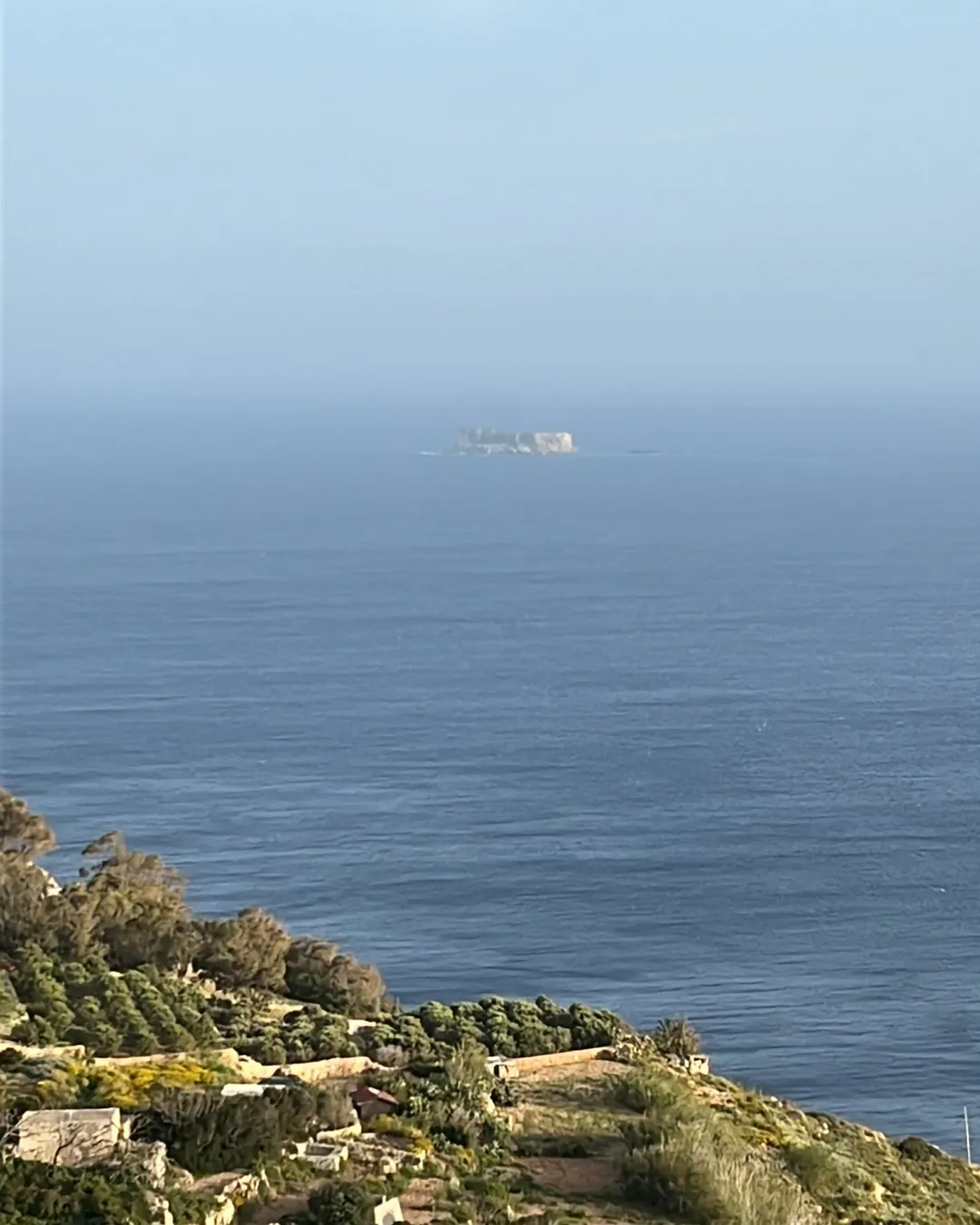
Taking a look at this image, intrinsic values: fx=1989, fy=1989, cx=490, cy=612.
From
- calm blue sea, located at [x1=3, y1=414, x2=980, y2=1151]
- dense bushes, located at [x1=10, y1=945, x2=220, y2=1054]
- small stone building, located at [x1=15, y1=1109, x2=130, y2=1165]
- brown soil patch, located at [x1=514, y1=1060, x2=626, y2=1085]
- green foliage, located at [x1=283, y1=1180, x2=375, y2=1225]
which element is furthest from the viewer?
calm blue sea, located at [x1=3, y1=414, x2=980, y2=1151]

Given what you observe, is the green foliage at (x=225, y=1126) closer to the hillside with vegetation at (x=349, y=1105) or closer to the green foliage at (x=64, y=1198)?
the hillside with vegetation at (x=349, y=1105)

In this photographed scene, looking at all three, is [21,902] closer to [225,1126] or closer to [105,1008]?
[105,1008]

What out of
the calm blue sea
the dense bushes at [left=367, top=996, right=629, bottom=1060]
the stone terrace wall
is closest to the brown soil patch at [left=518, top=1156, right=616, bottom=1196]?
the stone terrace wall

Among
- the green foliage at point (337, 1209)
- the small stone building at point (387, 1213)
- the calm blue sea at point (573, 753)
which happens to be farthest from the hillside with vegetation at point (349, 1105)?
the calm blue sea at point (573, 753)

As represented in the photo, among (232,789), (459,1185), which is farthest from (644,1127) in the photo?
(232,789)

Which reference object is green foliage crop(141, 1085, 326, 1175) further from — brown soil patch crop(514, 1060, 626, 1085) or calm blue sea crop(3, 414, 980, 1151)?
calm blue sea crop(3, 414, 980, 1151)

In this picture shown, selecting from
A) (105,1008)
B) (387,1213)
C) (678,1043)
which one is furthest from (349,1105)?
(678,1043)
